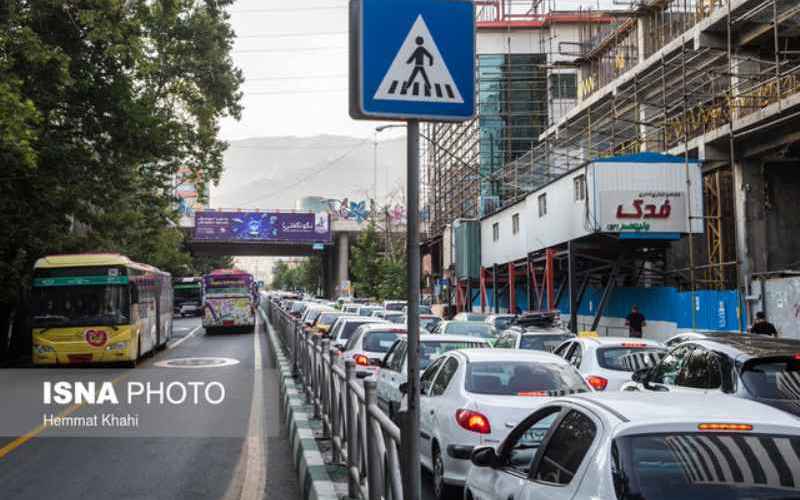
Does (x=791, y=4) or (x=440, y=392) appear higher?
(x=791, y=4)

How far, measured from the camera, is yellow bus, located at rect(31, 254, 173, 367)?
2091 centimetres

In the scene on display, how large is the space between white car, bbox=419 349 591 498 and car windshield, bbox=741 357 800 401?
1574 mm

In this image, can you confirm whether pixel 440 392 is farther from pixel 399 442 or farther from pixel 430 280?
pixel 430 280

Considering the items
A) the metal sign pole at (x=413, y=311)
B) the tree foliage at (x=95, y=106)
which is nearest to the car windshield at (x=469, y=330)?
the tree foliage at (x=95, y=106)

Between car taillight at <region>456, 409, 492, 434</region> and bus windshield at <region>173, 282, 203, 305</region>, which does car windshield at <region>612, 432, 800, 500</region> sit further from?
bus windshield at <region>173, 282, 203, 305</region>

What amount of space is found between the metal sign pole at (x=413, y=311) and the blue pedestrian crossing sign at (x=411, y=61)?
0.64 feet

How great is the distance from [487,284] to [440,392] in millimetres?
42447

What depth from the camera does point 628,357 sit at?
12500 millimetres

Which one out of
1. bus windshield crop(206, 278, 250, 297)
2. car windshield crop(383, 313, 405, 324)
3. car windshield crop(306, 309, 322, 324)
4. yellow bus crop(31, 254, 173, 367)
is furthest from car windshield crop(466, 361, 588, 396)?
bus windshield crop(206, 278, 250, 297)

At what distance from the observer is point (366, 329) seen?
15.6 meters

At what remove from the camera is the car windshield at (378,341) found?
50.1 feet

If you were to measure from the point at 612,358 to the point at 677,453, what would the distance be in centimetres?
900

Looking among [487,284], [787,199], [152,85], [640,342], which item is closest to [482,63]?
[487,284]

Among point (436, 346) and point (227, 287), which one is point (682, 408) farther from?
point (227, 287)
